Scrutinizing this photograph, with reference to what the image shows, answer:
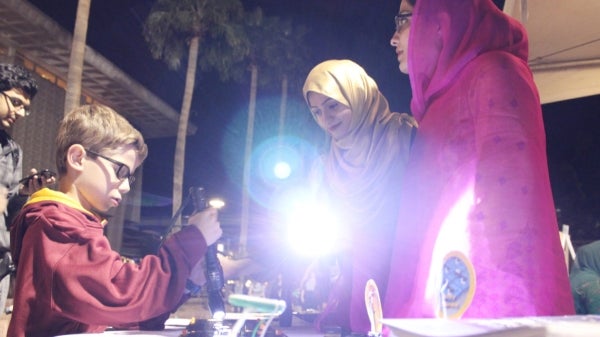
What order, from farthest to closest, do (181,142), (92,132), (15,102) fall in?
(181,142)
(15,102)
(92,132)

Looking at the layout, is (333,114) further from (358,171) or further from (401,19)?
(401,19)

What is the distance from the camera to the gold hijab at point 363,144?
2289 mm

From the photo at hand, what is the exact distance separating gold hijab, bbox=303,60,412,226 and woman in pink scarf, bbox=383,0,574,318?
0.14m

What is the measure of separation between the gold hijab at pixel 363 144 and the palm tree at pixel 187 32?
16.8m

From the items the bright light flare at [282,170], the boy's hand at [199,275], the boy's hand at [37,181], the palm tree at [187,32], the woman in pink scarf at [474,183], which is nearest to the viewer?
the woman in pink scarf at [474,183]

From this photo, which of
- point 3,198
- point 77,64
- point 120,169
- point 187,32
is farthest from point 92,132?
point 187,32

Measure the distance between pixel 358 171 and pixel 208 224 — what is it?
0.78 metres

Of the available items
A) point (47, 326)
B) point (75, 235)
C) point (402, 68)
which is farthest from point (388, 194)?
point (47, 326)

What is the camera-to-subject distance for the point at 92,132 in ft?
6.50

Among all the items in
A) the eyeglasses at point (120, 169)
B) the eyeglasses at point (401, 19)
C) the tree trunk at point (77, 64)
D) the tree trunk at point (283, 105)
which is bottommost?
the eyeglasses at point (120, 169)

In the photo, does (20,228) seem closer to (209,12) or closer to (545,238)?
(545,238)

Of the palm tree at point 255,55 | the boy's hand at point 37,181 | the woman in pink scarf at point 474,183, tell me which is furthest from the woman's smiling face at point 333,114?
the palm tree at point 255,55

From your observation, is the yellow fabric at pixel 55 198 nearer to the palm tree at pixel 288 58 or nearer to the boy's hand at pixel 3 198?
the boy's hand at pixel 3 198

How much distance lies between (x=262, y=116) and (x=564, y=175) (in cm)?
1646
